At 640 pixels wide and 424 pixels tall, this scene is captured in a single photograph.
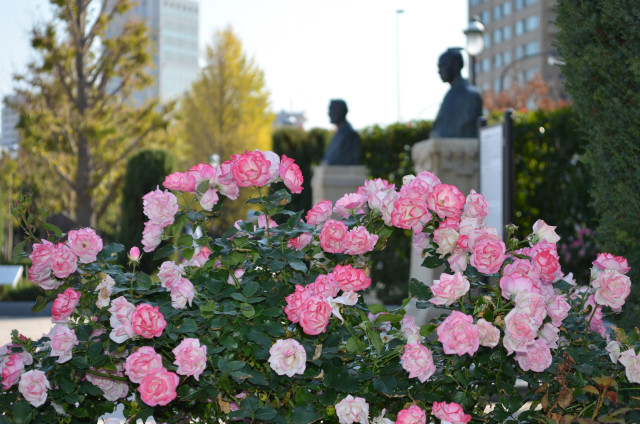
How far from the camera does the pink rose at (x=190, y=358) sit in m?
Answer: 2.65

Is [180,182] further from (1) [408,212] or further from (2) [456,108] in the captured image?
(2) [456,108]

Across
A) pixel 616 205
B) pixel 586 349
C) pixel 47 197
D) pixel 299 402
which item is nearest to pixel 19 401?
pixel 299 402

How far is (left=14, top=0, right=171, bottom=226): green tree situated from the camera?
708 inches

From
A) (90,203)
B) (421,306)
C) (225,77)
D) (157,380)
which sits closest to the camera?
(157,380)

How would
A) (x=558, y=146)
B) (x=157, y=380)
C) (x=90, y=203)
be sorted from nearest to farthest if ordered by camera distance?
(x=157, y=380) < (x=558, y=146) < (x=90, y=203)

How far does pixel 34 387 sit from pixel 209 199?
0.93m

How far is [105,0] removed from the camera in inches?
725

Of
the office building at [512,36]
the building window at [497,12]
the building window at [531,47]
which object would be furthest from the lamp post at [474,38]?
the building window at [497,12]

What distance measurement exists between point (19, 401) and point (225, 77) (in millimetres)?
34305

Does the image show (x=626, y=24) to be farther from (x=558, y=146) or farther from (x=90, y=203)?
(x=90, y=203)

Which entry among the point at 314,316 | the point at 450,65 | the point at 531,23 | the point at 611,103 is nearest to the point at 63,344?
the point at 314,316

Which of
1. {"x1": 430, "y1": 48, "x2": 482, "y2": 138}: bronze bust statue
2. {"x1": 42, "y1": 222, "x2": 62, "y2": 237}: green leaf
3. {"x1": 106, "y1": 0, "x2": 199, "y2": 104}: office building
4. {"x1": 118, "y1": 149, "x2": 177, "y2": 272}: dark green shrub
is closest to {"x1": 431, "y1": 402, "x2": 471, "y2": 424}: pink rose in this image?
{"x1": 42, "y1": 222, "x2": 62, "y2": 237}: green leaf

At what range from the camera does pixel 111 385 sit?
119 inches

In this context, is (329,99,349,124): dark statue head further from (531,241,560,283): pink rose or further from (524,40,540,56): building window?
(524,40,540,56): building window
